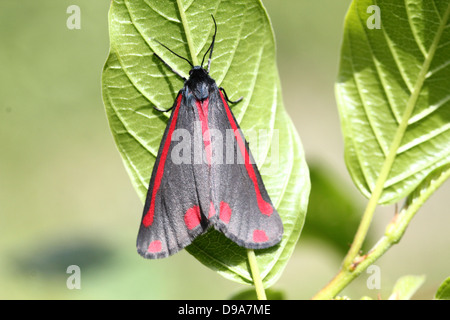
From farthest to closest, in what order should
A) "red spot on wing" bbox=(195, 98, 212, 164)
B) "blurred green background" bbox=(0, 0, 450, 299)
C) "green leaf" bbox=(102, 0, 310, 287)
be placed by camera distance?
"blurred green background" bbox=(0, 0, 450, 299)
"red spot on wing" bbox=(195, 98, 212, 164)
"green leaf" bbox=(102, 0, 310, 287)

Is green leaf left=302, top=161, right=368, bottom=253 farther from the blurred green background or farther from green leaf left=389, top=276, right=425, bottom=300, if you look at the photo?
the blurred green background

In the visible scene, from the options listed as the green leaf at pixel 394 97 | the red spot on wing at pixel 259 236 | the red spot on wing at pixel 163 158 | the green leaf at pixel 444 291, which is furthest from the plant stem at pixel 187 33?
the green leaf at pixel 444 291

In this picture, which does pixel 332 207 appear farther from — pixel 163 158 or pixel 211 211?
pixel 163 158

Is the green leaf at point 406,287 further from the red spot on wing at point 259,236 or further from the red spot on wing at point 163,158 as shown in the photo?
the red spot on wing at point 163,158

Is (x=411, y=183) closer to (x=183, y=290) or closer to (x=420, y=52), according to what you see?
(x=420, y=52)

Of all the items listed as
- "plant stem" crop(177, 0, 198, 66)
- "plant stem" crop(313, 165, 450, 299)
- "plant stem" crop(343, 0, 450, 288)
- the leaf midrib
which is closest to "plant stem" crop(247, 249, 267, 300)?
"plant stem" crop(313, 165, 450, 299)
